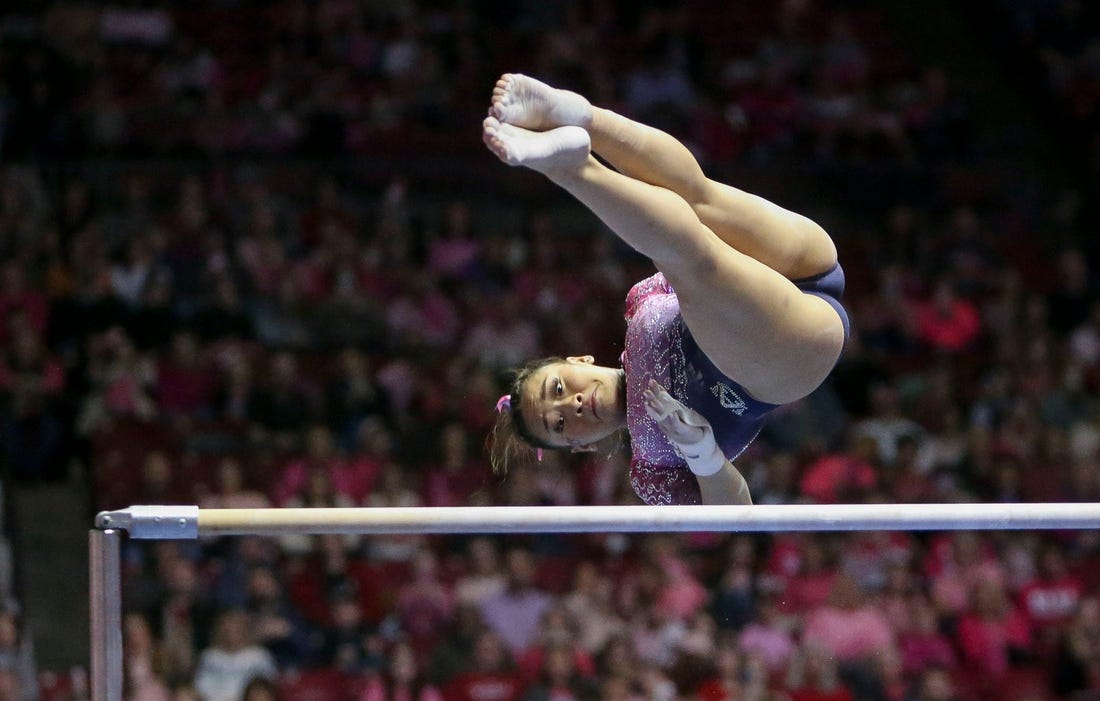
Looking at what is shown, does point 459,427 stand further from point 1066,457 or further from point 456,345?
point 1066,457

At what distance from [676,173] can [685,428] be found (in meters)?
0.63

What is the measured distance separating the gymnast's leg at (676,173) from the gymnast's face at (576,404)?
51cm

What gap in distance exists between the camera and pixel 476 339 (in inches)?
342

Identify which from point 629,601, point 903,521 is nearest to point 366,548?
point 629,601

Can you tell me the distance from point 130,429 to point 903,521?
541 cm

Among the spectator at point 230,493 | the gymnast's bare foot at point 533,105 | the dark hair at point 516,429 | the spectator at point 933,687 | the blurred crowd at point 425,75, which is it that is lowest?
the spectator at point 933,687

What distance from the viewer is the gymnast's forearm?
12.4 feet

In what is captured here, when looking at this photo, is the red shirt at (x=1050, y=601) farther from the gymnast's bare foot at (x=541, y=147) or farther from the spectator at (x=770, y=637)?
the gymnast's bare foot at (x=541, y=147)

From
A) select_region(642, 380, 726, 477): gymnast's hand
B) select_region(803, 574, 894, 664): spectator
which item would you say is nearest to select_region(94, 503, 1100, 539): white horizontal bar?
select_region(642, 380, 726, 477): gymnast's hand

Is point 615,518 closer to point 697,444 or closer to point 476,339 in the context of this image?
point 697,444

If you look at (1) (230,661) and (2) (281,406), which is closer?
(1) (230,661)

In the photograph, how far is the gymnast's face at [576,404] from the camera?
155 inches

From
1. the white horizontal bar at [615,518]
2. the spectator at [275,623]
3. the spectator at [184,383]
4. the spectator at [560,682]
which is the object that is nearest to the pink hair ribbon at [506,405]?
the white horizontal bar at [615,518]

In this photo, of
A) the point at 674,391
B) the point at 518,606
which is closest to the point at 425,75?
the point at 518,606
